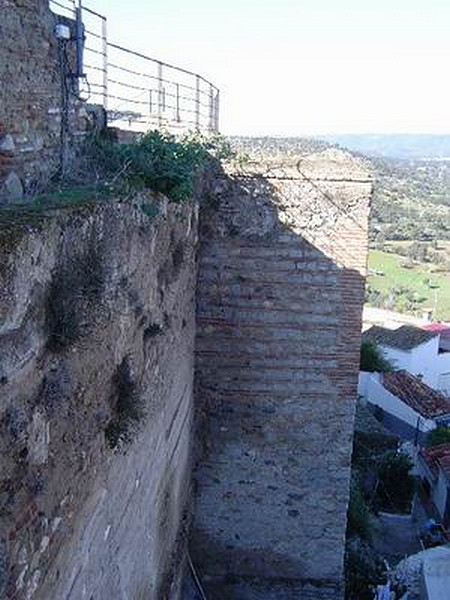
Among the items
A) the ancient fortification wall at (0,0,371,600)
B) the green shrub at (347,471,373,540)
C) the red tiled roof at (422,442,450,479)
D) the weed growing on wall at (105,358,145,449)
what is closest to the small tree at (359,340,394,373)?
the red tiled roof at (422,442,450,479)

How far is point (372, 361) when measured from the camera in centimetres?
2256

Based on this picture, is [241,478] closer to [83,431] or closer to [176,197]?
[176,197]

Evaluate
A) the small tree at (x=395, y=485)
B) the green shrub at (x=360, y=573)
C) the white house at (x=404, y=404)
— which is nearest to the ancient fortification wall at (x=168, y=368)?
the green shrub at (x=360, y=573)

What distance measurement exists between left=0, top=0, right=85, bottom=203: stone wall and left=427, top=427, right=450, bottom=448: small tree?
1648 centimetres

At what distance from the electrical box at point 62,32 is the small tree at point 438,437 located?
16.6 meters

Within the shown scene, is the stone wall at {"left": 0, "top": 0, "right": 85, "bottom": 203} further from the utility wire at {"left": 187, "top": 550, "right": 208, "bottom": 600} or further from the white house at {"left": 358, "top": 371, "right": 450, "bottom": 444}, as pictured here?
the white house at {"left": 358, "top": 371, "right": 450, "bottom": 444}

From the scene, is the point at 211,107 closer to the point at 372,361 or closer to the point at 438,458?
the point at 438,458

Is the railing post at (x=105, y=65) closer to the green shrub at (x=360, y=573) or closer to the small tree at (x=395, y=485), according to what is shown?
the green shrub at (x=360, y=573)

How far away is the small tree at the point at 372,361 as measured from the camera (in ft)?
73.4

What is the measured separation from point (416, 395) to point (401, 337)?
4886 mm

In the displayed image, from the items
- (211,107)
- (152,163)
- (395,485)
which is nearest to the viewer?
(152,163)

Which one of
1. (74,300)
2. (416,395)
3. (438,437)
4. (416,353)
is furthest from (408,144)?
(74,300)

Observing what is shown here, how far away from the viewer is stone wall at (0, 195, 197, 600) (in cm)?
289

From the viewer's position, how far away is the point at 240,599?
8.23 metres
